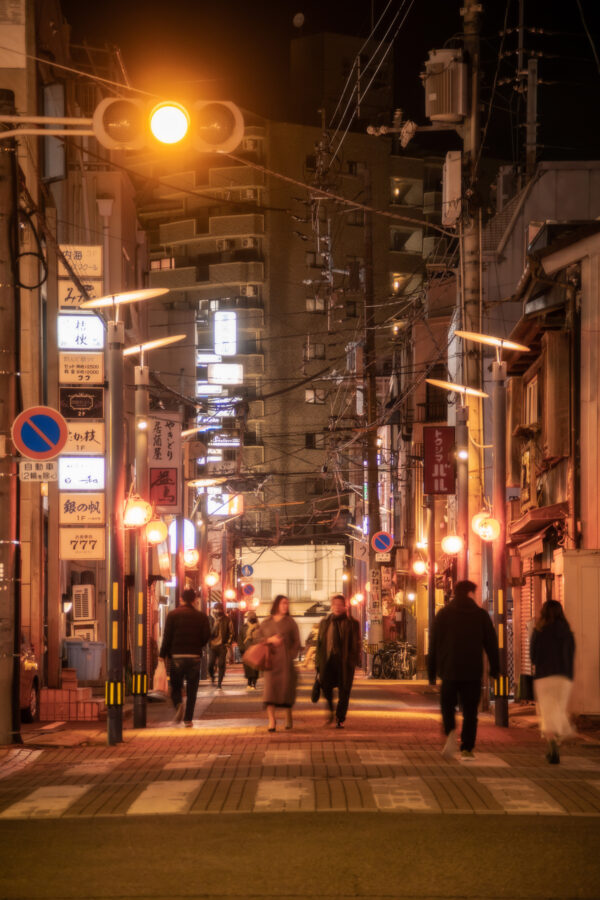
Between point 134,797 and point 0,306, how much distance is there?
754 centimetres

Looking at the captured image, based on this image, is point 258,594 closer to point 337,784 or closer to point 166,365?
point 166,365

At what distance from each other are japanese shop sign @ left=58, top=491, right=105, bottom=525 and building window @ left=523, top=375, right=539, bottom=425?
31.4ft

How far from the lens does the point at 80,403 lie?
23.0 meters

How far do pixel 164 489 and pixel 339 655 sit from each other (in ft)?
48.6

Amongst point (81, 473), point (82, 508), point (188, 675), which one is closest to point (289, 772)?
point (188, 675)

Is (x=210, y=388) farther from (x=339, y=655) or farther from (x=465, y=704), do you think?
(x=465, y=704)

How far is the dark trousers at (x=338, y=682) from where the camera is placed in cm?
1906

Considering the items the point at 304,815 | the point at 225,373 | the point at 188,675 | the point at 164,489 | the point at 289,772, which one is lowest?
the point at 289,772

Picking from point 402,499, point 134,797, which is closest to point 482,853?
point 134,797

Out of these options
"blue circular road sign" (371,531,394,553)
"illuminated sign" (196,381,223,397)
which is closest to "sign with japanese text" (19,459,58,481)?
"blue circular road sign" (371,531,394,553)

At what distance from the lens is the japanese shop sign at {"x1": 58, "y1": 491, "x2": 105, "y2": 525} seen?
2328 centimetres

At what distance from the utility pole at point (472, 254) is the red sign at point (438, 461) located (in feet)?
28.7

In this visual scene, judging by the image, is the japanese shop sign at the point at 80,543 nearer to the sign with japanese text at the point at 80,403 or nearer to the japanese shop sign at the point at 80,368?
the sign with japanese text at the point at 80,403

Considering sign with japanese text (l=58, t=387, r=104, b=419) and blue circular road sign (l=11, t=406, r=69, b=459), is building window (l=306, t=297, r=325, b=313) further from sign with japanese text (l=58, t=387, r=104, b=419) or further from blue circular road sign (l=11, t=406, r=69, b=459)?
blue circular road sign (l=11, t=406, r=69, b=459)
